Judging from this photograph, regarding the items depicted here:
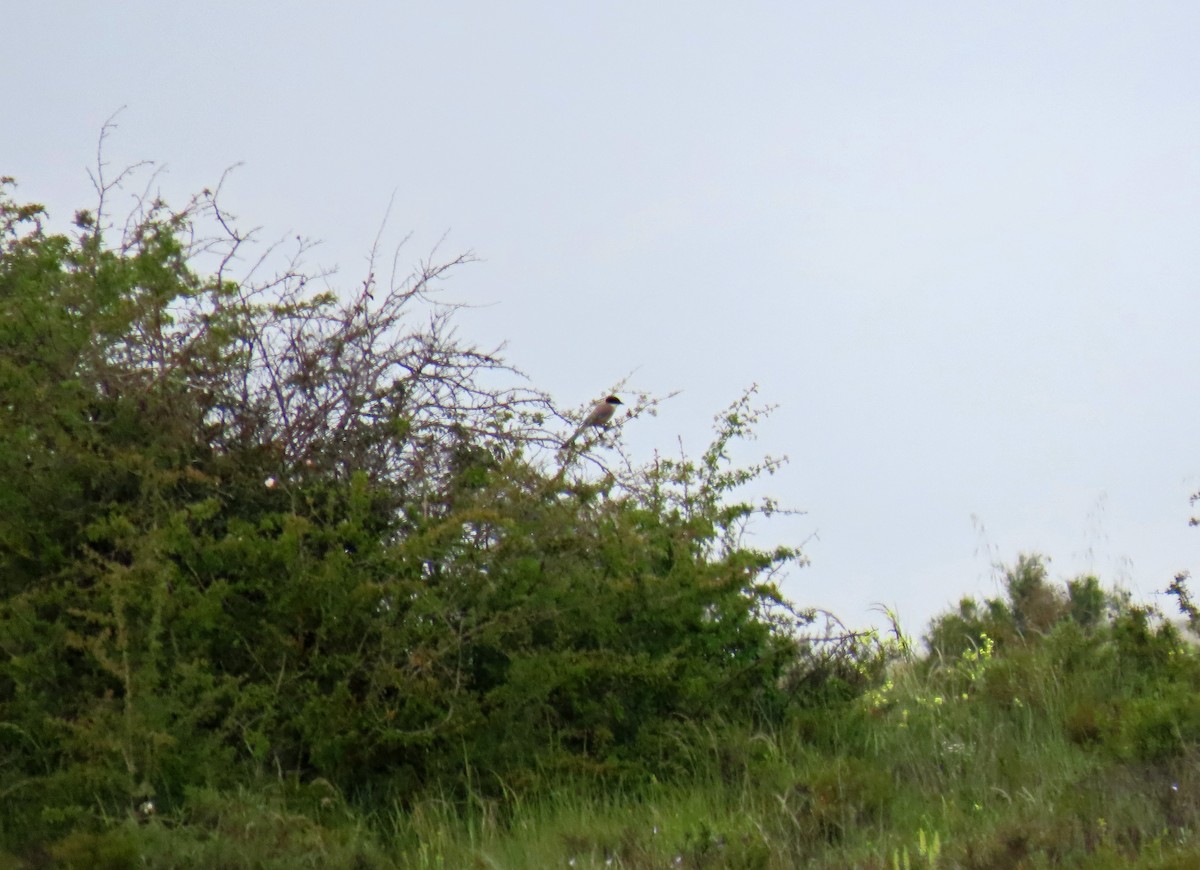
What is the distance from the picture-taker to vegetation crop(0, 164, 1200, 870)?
572cm

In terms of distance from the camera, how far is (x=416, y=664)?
6.64 metres

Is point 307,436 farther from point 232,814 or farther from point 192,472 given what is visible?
point 232,814

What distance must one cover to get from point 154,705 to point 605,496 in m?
2.78

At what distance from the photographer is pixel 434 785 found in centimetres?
661

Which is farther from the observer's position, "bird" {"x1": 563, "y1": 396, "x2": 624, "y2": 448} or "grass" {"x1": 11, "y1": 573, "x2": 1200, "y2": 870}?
"bird" {"x1": 563, "y1": 396, "x2": 624, "y2": 448}

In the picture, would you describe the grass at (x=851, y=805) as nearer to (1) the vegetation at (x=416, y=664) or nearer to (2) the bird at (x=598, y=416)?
(1) the vegetation at (x=416, y=664)

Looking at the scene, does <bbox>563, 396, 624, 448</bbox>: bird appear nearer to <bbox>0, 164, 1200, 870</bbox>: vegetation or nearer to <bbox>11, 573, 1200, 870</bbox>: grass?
<bbox>0, 164, 1200, 870</bbox>: vegetation

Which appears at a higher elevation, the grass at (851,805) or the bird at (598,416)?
the bird at (598,416)

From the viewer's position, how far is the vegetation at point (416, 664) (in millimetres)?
5719

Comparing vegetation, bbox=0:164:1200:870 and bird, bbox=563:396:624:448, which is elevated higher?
bird, bbox=563:396:624:448

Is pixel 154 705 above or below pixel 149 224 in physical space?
below

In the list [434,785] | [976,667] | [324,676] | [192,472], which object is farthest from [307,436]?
[976,667]

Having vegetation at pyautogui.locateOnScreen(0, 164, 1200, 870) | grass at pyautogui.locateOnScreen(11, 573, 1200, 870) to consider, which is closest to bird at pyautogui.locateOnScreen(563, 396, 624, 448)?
vegetation at pyautogui.locateOnScreen(0, 164, 1200, 870)

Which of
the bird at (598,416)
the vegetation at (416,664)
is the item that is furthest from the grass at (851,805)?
the bird at (598,416)
